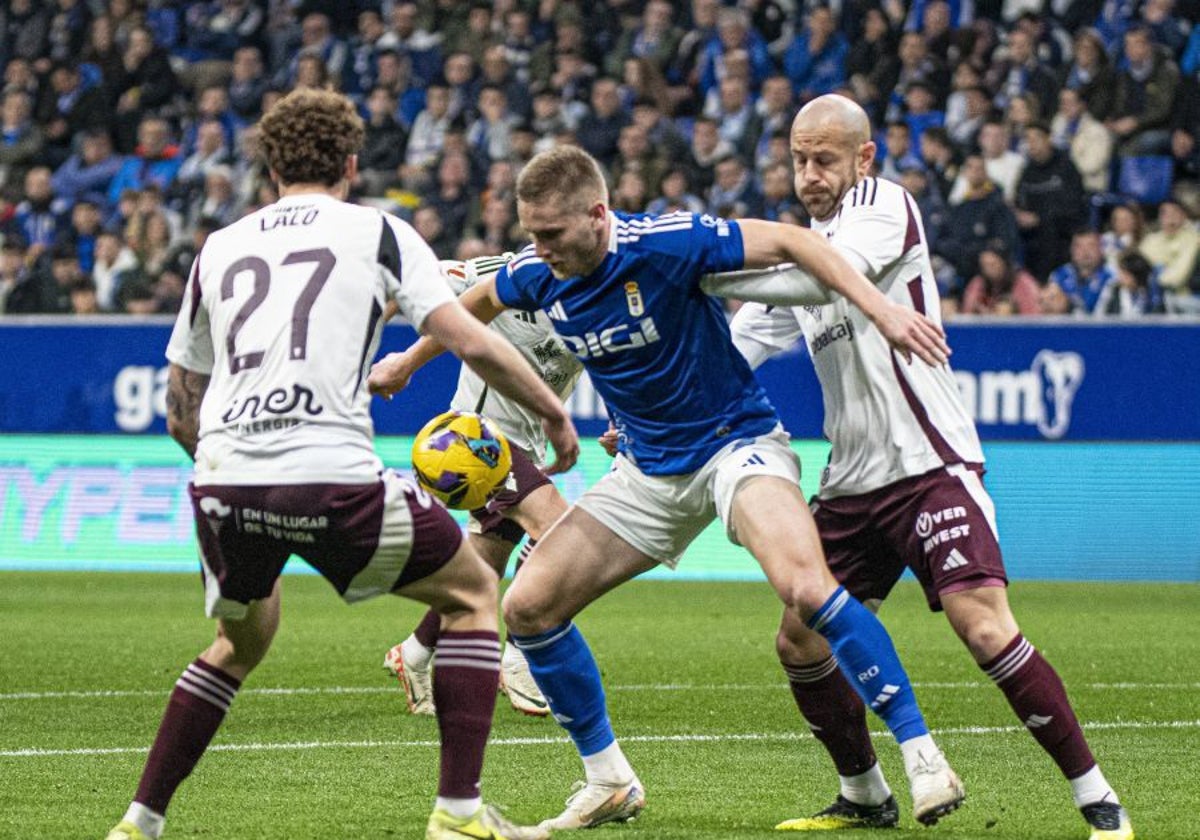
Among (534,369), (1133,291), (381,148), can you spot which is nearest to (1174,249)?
(1133,291)

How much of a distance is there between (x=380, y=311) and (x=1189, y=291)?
490 inches

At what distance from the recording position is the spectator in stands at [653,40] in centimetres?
2058

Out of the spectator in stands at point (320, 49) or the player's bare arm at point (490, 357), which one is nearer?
the player's bare arm at point (490, 357)

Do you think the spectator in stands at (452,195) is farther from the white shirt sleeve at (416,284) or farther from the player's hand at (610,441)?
the white shirt sleeve at (416,284)

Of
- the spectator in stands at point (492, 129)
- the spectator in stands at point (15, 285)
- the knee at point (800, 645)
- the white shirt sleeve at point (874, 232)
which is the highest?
the white shirt sleeve at point (874, 232)

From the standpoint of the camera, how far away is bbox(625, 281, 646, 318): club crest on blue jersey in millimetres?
6168

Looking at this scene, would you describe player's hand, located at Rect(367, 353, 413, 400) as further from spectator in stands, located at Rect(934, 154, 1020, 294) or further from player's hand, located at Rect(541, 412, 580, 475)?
spectator in stands, located at Rect(934, 154, 1020, 294)

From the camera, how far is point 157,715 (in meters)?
8.97

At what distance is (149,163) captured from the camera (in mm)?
21875

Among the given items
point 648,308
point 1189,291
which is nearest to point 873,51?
point 1189,291

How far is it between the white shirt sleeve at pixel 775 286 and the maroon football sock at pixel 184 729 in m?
1.86

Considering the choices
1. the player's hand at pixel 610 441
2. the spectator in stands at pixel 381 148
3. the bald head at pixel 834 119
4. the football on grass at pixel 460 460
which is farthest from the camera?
the spectator in stands at pixel 381 148

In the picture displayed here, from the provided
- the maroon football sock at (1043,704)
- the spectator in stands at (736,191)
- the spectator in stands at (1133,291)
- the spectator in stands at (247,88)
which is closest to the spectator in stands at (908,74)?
the spectator in stands at (736,191)

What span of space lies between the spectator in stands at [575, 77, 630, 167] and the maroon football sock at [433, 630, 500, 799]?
46.4ft
